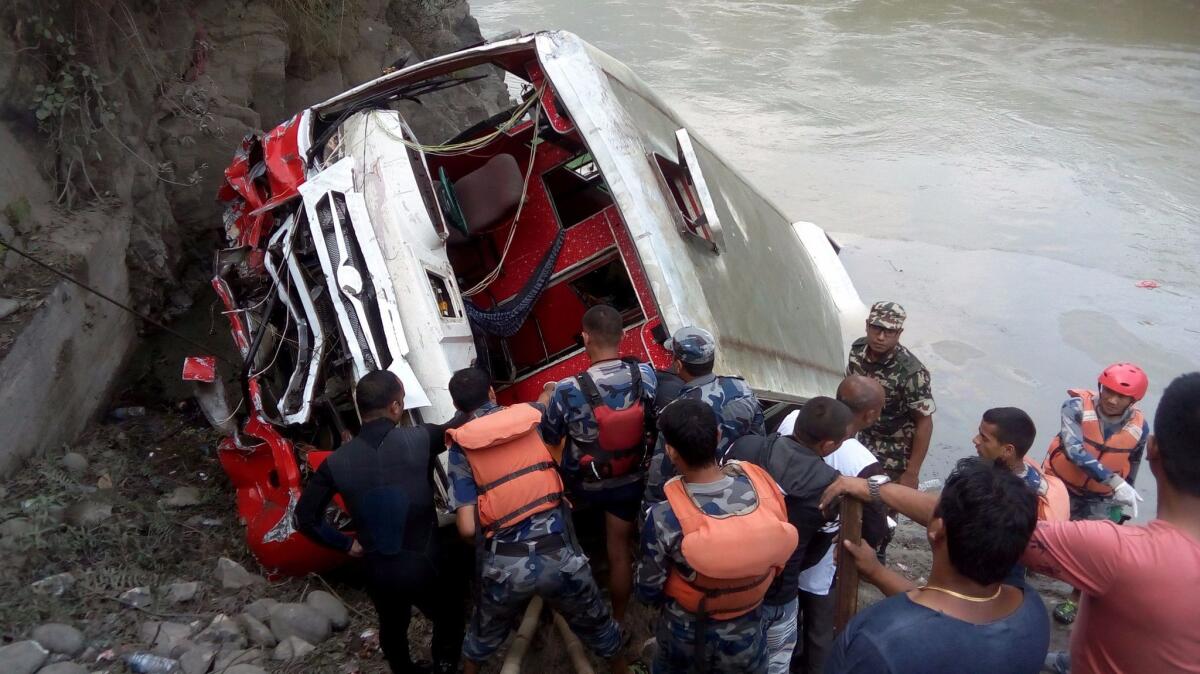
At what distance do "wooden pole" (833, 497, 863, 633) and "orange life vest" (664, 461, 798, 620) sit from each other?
0.17m

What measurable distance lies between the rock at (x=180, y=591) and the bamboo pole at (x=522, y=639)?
125 cm

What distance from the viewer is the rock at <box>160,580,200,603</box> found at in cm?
308

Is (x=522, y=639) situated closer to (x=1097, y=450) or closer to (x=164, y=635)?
(x=164, y=635)

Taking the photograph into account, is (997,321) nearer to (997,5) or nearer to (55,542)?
(55,542)

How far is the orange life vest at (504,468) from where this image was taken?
2.46 metres

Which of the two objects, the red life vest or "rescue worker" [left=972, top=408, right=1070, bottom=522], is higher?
the red life vest

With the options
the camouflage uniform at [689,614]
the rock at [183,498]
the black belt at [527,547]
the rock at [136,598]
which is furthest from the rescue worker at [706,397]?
the rock at [183,498]

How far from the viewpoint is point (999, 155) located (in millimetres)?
11250

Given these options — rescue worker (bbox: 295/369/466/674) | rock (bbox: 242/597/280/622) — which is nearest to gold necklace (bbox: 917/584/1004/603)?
rescue worker (bbox: 295/369/466/674)

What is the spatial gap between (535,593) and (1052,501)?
70.4 inches

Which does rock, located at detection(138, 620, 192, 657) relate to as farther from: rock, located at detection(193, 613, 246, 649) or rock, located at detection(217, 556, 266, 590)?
rock, located at detection(217, 556, 266, 590)

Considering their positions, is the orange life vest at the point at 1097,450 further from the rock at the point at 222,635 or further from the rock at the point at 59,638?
the rock at the point at 59,638

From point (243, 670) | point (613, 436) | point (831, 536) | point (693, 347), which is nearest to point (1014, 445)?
point (831, 536)

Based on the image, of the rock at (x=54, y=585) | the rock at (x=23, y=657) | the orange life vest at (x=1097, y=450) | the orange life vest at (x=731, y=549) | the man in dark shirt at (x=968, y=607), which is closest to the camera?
the man in dark shirt at (x=968, y=607)
